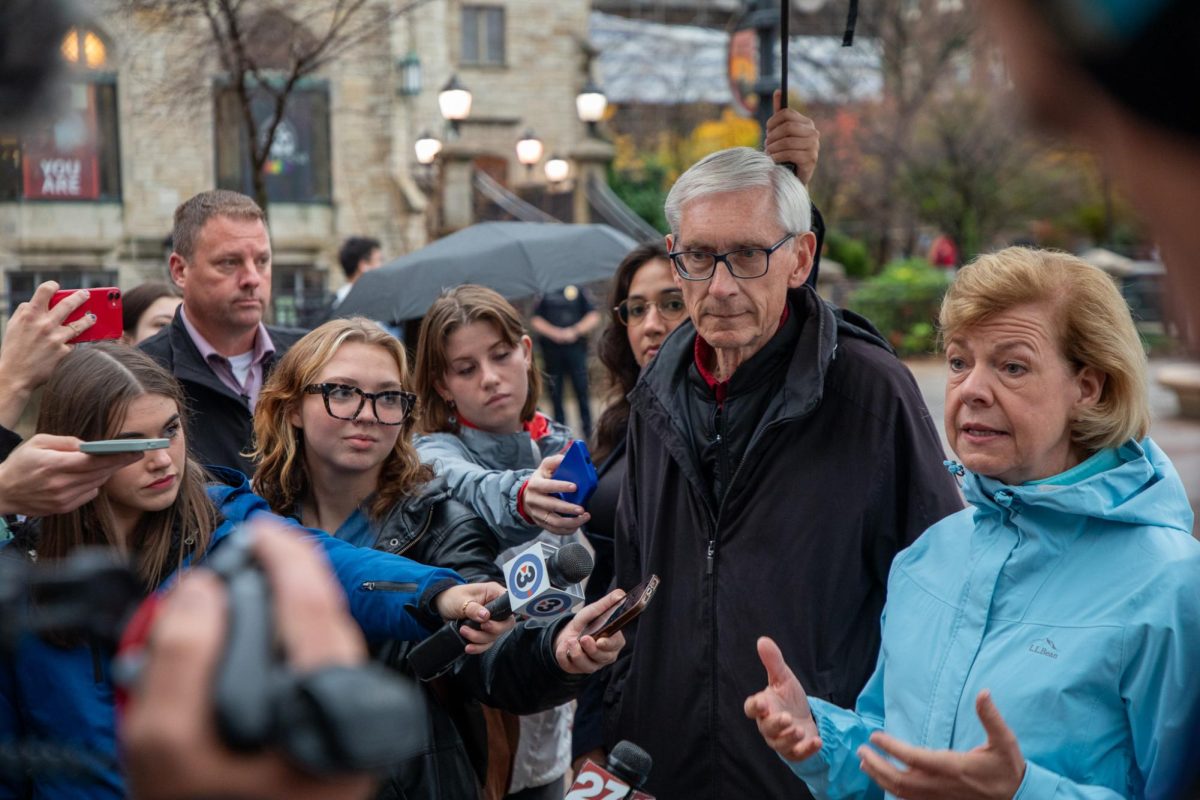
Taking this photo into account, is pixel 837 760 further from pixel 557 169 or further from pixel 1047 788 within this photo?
pixel 557 169

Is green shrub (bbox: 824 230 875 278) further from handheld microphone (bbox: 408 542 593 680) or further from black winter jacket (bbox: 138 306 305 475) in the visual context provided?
handheld microphone (bbox: 408 542 593 680)

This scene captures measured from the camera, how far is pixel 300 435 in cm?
354

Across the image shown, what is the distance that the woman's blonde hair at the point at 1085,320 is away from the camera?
250 centimetres

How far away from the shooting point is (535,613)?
2877mm

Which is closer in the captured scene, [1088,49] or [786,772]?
[1088,49]

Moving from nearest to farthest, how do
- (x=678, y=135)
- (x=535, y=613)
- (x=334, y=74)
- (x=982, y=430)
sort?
(x=982, y=430)
(x=535, y=613)
(x=334, y=74)
(x=678, y=135)

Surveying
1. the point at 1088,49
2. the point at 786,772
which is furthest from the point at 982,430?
the point at 1088,49

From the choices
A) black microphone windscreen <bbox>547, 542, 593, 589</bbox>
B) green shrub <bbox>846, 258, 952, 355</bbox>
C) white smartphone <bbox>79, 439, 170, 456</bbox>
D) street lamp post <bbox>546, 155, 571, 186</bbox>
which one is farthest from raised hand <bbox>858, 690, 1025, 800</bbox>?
green shrub <bbox>846, 258, 952, 355</bbox>

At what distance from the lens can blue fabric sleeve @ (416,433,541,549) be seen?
355 centimetres

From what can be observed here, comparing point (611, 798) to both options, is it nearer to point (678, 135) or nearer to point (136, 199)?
point (136, 199)

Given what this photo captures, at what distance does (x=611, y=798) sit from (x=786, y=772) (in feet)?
1.67

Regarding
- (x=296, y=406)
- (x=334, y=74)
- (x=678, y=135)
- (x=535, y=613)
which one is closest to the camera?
(x=535, y=613)

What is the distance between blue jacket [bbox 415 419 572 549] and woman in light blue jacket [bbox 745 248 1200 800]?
3.84 ft

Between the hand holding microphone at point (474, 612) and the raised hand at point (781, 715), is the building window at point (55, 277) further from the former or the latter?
the raised hand at point (781, 715)
